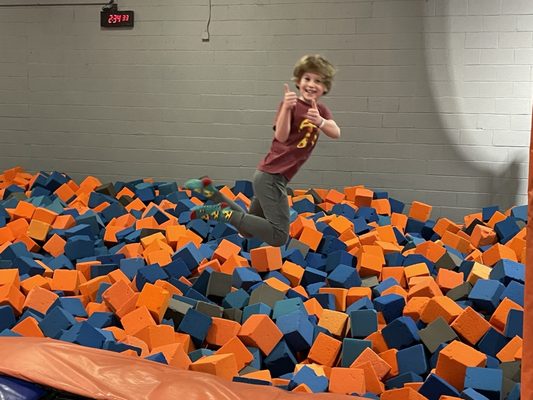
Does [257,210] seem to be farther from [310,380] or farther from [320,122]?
[310,380]

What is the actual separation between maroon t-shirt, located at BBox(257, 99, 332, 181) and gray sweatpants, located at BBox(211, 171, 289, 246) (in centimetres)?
4

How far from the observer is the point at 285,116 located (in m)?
2.58

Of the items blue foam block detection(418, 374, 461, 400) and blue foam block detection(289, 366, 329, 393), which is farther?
blue foam block detection(289, 366, 329, 393)

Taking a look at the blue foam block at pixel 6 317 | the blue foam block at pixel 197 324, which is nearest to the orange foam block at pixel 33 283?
the blue foam block at pixel 6 317

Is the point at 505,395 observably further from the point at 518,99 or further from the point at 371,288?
the point at 518,99

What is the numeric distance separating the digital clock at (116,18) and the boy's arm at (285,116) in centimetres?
375

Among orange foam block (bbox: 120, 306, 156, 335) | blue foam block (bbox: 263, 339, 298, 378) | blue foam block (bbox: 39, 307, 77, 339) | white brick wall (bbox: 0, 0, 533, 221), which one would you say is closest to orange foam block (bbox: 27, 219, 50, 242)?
blue foam block (bbox: 39, 307, 77, 339)

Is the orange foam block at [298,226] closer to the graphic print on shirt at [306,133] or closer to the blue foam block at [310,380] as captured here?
the blue foam block at [310,380]

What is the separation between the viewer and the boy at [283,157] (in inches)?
101

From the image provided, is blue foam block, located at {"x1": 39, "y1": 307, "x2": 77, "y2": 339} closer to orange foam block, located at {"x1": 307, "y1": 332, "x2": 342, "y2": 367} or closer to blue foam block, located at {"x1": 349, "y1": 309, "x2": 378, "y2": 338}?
orange foam block, located at {"x1": 307, "y1": 332, "x2": 342, "y2": 367}

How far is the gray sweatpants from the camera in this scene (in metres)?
2.78

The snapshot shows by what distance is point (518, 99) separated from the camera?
530 centimetres

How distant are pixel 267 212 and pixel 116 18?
3.83 m

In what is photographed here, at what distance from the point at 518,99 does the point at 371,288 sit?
2263 millimetres
